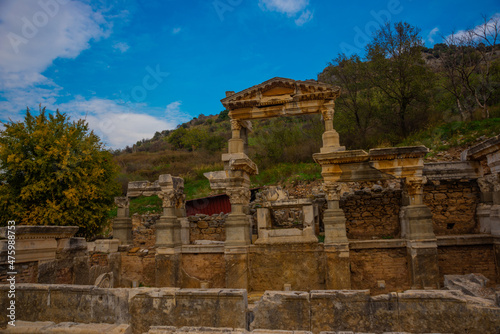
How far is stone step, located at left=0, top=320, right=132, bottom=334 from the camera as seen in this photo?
16.0 feet

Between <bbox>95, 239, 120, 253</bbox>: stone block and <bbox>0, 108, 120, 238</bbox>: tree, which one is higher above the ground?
<bbox>0, 108, 120, 238</bbox>: tree

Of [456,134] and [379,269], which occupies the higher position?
[456,134]

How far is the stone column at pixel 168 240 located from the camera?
35.0ft

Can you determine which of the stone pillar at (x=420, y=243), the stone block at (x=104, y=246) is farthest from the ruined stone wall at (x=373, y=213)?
the stone block at (x=104, y=246)

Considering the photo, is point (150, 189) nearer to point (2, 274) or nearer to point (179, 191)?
point (179, 191)

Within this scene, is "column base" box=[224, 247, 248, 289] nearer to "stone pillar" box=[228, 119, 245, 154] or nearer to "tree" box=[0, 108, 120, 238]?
"stone pillar" box=[228, 119, 245, 154]

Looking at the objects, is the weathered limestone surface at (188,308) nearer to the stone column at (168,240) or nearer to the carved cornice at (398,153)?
the stone column at (168,240)

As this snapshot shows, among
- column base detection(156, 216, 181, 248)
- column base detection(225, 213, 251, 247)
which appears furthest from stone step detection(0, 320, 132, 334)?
column base detection(156, 216, 181, 248)

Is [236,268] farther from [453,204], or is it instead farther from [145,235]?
[453,204]

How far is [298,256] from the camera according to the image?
9898 mm

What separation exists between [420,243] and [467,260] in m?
1.94

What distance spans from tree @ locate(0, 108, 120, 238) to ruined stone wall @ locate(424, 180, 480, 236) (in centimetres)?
1357

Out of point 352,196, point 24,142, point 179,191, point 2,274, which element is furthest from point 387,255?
point 24,142

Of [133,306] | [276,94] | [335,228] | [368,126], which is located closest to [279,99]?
[276,94]
